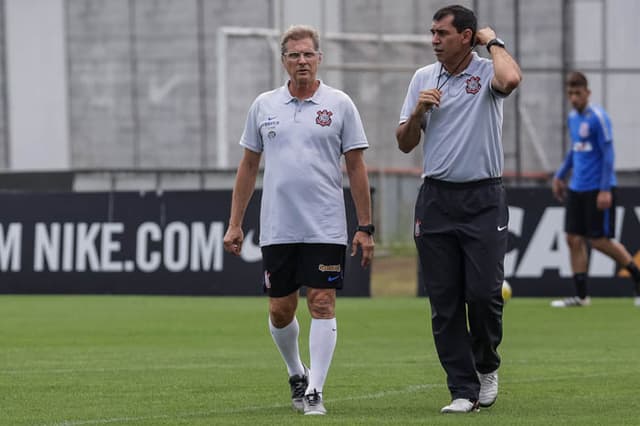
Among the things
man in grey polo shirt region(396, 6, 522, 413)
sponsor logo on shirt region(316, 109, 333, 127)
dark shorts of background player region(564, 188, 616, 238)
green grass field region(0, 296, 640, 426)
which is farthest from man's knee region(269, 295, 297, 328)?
dark shorts of background player region(564, 188, 616, 238)

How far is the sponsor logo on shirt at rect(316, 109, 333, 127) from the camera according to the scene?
8.38 meters

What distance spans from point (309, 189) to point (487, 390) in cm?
144

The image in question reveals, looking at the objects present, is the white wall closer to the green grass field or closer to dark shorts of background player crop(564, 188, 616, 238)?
the green grass field

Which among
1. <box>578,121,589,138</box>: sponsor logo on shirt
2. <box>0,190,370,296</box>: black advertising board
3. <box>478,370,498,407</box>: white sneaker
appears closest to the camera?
<box>478,370,498,407</box>: white sneaker

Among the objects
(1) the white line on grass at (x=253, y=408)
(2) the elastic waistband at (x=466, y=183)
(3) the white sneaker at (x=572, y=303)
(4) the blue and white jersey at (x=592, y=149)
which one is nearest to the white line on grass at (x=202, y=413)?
(1) the white line on grass at (x=253, y=408)

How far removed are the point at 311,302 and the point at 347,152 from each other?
821 millimetres

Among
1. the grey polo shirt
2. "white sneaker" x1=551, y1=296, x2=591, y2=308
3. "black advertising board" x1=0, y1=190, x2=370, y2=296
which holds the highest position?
the grey polo shirt

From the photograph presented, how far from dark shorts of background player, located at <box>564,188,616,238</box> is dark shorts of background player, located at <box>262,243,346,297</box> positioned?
8.28m

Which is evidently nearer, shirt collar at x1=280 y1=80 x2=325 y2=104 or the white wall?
shirt collar at x1=280 y1=80 x2=325 y2=104

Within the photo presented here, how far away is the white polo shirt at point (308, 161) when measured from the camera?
838 centimetres

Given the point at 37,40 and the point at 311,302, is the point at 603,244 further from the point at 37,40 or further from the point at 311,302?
the point at 37,40

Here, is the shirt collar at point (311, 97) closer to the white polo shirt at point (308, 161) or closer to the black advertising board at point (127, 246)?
the white polo shirt at point (308, 161)

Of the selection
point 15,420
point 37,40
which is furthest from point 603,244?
point 37,40

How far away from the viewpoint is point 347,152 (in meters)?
8.45
